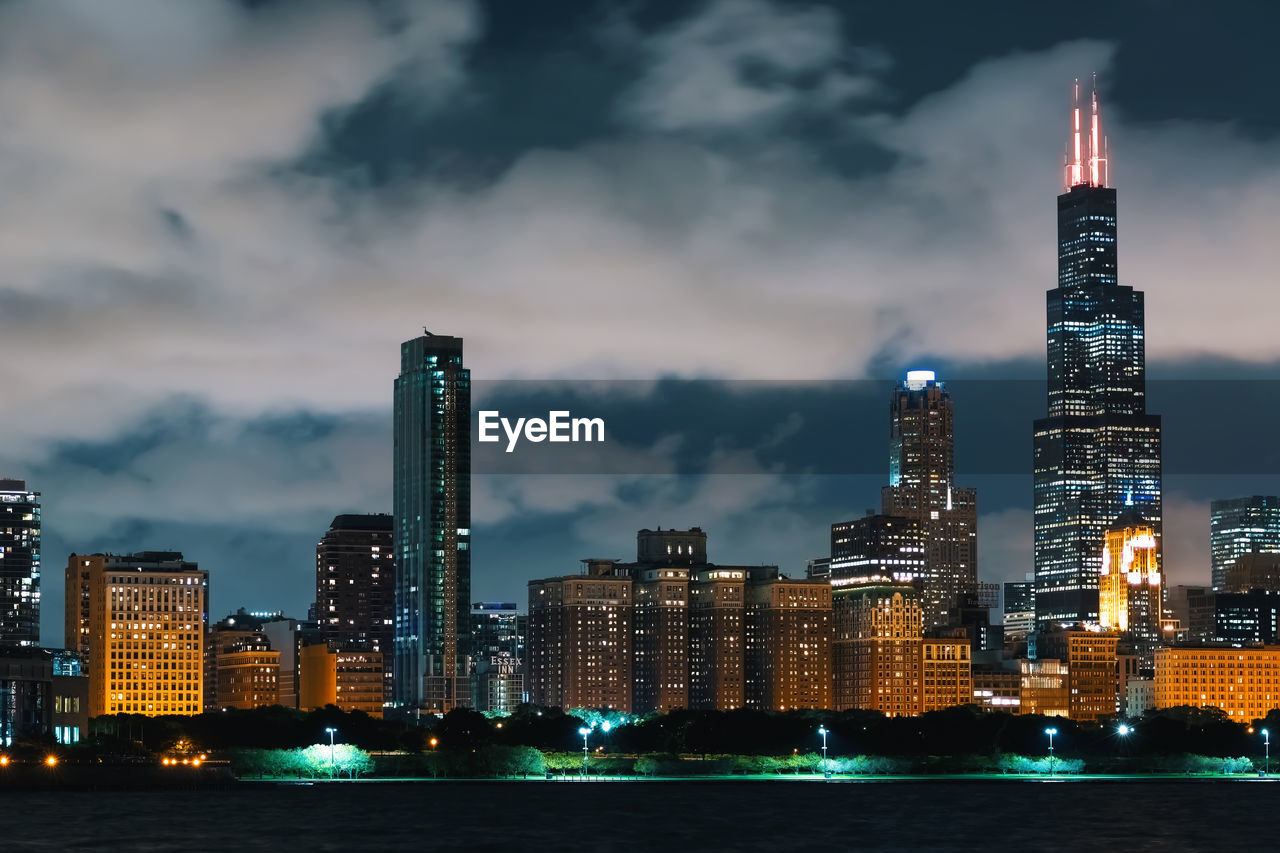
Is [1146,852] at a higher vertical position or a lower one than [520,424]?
lower

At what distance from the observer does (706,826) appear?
174 metres

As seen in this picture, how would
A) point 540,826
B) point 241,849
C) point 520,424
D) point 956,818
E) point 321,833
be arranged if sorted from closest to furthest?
point 520,424 < point 241,849 < point 321,833 < point 540,826 < point 956,818

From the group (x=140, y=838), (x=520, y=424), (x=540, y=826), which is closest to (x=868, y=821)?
(x=540, y=826)

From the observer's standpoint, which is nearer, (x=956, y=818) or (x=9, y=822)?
(x=9, y=822)

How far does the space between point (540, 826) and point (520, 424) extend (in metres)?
57.2

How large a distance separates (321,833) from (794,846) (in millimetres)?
32609

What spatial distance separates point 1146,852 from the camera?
15225 centimetres

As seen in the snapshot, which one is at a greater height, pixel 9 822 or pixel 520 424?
pixel 520 424

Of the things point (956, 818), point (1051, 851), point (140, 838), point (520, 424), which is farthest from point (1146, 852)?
point (140, 838)

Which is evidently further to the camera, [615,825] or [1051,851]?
[615,825]

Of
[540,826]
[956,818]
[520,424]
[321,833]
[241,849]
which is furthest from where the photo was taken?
[956,818]

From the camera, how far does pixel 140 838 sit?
6206 inches

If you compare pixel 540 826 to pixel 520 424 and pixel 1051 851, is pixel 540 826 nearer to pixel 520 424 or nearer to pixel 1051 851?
pixel 1051 851

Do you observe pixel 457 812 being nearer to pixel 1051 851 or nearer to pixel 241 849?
pixel 241 849
